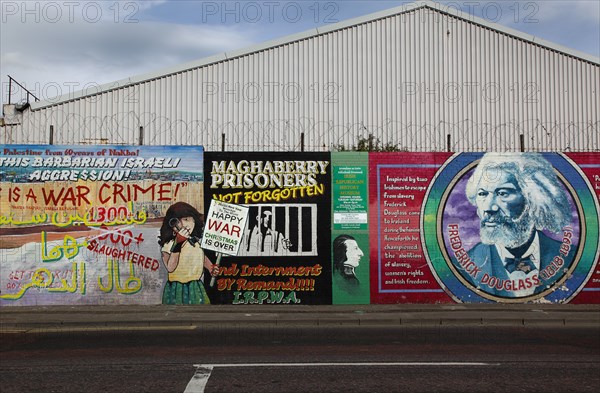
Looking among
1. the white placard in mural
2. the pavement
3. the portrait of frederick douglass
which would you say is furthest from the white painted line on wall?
the portrait of frederick douglass

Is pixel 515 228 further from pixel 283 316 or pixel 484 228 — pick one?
pixel 283 316

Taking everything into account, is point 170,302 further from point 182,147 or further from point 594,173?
point 594,173

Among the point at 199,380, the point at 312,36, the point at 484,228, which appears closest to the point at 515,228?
the point at 484,228

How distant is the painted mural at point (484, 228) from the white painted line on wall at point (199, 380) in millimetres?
7228

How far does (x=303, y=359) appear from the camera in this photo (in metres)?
8.37

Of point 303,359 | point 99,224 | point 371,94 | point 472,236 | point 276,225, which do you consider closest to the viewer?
point 303,359

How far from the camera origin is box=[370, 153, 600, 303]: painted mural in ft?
47.2

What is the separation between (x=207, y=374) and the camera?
7.42 meters

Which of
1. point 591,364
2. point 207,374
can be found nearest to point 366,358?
point 207,374

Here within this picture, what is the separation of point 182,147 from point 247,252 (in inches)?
116

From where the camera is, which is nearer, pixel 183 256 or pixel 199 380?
pixel 199 380

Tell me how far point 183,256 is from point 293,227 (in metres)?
2.69

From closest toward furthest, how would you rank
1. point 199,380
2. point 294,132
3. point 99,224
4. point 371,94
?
point 199,380 < point 99,224 < point 294,132 < point 371,94

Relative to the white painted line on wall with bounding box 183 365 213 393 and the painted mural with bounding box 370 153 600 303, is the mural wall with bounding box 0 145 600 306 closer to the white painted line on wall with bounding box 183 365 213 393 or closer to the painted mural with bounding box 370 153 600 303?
the painted mural with bounding box 370 153 600 303
